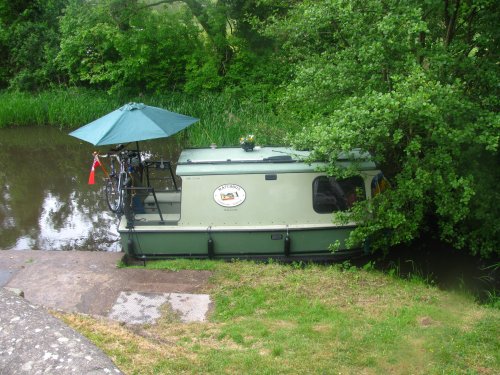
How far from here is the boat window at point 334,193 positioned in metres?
9.22

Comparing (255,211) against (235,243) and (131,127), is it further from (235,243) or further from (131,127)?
(131,127)

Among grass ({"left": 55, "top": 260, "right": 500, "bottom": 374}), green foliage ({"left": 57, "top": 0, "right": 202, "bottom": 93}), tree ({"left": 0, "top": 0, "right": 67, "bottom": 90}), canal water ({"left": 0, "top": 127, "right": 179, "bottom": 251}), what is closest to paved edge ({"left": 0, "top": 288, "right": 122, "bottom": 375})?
grass ({"left": 55, "top": 260, "right": 500, "bottom": 374})

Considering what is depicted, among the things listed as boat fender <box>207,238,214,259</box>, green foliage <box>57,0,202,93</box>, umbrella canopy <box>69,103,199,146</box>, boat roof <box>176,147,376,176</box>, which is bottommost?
boat fender <box>207,238,214,259</box>

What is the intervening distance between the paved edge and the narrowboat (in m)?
6.31

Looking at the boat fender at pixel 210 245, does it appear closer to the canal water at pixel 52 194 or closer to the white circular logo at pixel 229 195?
the white circular logo at pixel 229 195

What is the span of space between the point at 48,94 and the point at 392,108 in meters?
16.5

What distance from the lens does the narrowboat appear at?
9.15m

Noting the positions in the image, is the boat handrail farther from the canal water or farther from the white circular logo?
the canal water

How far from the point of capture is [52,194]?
45.4ft

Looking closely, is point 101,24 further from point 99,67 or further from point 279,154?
point 279,154

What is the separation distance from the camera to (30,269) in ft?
29.0

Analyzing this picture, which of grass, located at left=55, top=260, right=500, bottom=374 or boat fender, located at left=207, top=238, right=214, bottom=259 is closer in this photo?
grass, located at left=55, top=260, right=500, bottom=374

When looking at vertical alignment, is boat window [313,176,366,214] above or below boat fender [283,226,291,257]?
above

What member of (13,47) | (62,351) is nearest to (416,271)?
(62,351)
